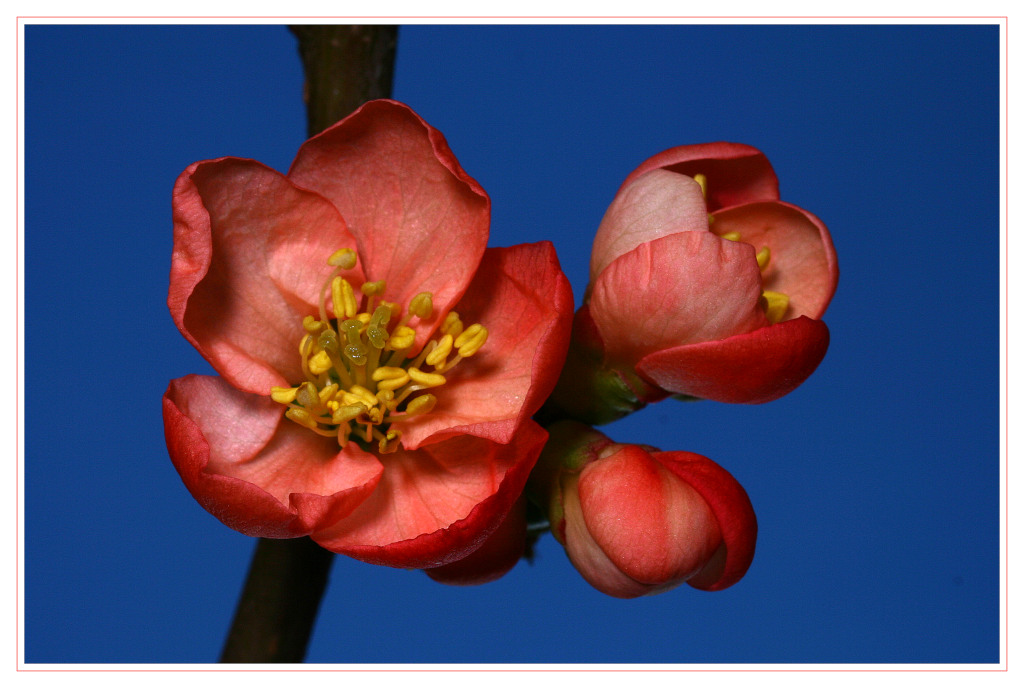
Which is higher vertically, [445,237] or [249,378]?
[445,237]

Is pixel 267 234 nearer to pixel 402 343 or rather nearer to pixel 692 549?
pixel 402 343

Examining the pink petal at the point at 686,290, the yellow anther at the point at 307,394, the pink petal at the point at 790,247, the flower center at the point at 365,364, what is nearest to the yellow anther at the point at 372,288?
the flower center at the point at 365,364

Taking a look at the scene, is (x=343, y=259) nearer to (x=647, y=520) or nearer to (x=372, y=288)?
(x=372, y=288)

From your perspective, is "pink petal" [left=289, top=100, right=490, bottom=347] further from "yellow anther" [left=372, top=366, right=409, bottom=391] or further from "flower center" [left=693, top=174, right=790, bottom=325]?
"flower center" [left=693, top=174, right=790, bottom=325]

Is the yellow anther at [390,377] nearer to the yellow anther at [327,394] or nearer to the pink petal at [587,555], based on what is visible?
the yellow anther at [327,394]
